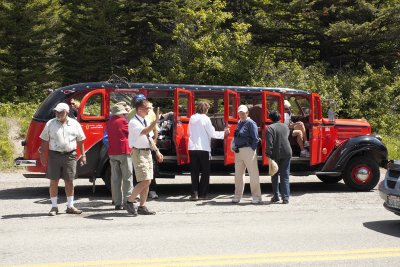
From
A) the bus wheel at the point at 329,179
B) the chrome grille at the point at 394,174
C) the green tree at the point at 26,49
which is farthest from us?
the green tree at the point at 26,49

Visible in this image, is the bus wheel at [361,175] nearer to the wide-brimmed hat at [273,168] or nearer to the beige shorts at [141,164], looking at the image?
the wide-brimmed hat at [273,168]

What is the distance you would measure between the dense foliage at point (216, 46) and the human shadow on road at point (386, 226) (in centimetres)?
1783

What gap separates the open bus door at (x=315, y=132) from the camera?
40.3 feet

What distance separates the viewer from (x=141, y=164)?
9.29m

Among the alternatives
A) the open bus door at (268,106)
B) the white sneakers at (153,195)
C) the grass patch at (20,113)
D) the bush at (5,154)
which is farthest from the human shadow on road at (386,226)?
the grass patch at (20,113)

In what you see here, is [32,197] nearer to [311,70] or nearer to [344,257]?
[344,257]

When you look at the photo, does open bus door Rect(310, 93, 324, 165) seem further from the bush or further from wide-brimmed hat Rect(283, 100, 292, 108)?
the bush

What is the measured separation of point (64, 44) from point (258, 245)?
34.9 m

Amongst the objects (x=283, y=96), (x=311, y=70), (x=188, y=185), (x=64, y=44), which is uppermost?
(x=64, y=44)

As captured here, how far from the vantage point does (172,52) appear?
31219 millimetres

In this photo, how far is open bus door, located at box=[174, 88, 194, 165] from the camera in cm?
1152

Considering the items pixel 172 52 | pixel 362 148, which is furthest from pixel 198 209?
pixel 172 52

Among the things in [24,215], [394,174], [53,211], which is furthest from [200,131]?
[394,174]

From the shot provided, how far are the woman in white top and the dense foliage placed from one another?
16181 mm
